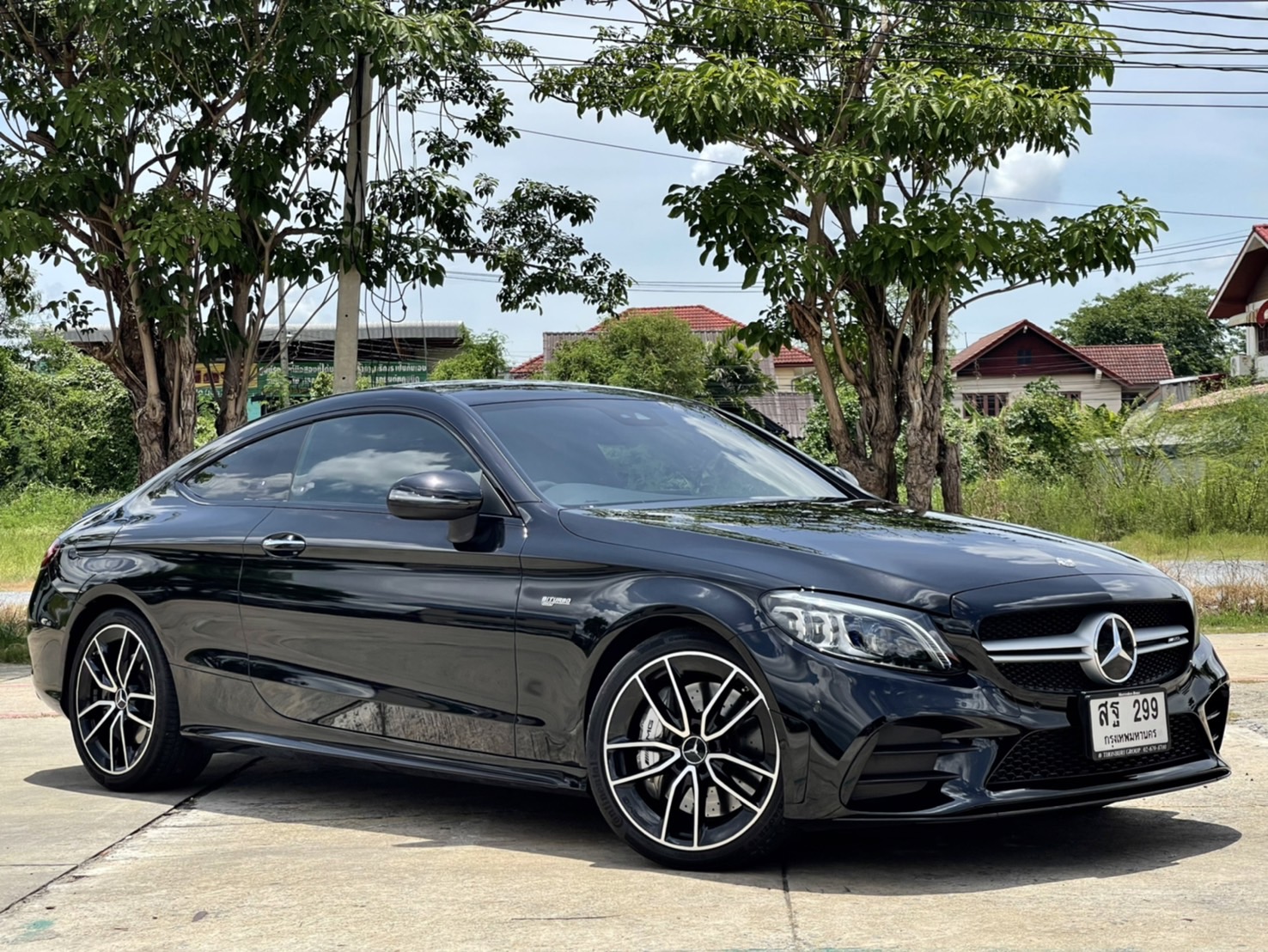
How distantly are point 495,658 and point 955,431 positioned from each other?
33865mm

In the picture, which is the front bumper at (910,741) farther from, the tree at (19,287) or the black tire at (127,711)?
the tree at (19,287)

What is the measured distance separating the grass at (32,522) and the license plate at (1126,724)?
67.1ft

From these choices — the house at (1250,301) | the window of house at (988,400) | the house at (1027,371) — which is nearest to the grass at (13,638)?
the house at (1250,301)

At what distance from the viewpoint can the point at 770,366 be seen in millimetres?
66938

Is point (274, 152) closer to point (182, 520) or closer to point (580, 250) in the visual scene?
point (580, 250)

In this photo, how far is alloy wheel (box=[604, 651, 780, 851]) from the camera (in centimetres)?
483

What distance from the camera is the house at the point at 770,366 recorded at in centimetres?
6170

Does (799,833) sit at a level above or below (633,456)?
below

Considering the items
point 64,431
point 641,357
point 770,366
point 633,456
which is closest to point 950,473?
point 633,456

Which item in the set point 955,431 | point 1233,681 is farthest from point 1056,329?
point 1233,681

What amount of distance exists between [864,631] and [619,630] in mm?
782

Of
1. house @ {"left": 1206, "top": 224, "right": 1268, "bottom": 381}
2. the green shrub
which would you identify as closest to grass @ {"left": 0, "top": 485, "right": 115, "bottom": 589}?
the green shrub

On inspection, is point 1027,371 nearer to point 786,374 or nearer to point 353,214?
point 786,374

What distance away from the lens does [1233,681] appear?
9.24 m
